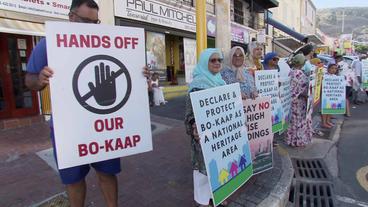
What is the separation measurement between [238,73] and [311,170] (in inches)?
79.9

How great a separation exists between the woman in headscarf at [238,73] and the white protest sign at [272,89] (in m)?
0.63

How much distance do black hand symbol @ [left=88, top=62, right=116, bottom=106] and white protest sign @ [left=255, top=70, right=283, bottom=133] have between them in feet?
8.19

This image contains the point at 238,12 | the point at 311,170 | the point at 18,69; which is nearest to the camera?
the point at 311,170

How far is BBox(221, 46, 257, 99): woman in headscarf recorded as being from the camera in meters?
3.42

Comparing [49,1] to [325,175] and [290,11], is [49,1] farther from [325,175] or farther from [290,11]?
[290,11]

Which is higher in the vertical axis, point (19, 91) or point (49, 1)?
point (49, 1)

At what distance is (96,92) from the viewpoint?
211 cm

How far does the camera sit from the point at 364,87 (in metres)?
10.4

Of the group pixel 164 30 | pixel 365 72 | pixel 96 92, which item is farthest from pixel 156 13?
pixel 96 92

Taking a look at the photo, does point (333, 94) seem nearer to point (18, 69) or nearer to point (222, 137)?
point (222, 137)

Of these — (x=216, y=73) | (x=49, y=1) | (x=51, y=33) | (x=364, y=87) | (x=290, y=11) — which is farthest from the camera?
(x=290, y=11)

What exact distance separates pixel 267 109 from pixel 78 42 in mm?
2349

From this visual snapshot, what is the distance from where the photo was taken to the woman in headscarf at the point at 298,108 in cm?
501

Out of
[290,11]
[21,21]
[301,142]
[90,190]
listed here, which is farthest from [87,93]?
[290,11]
